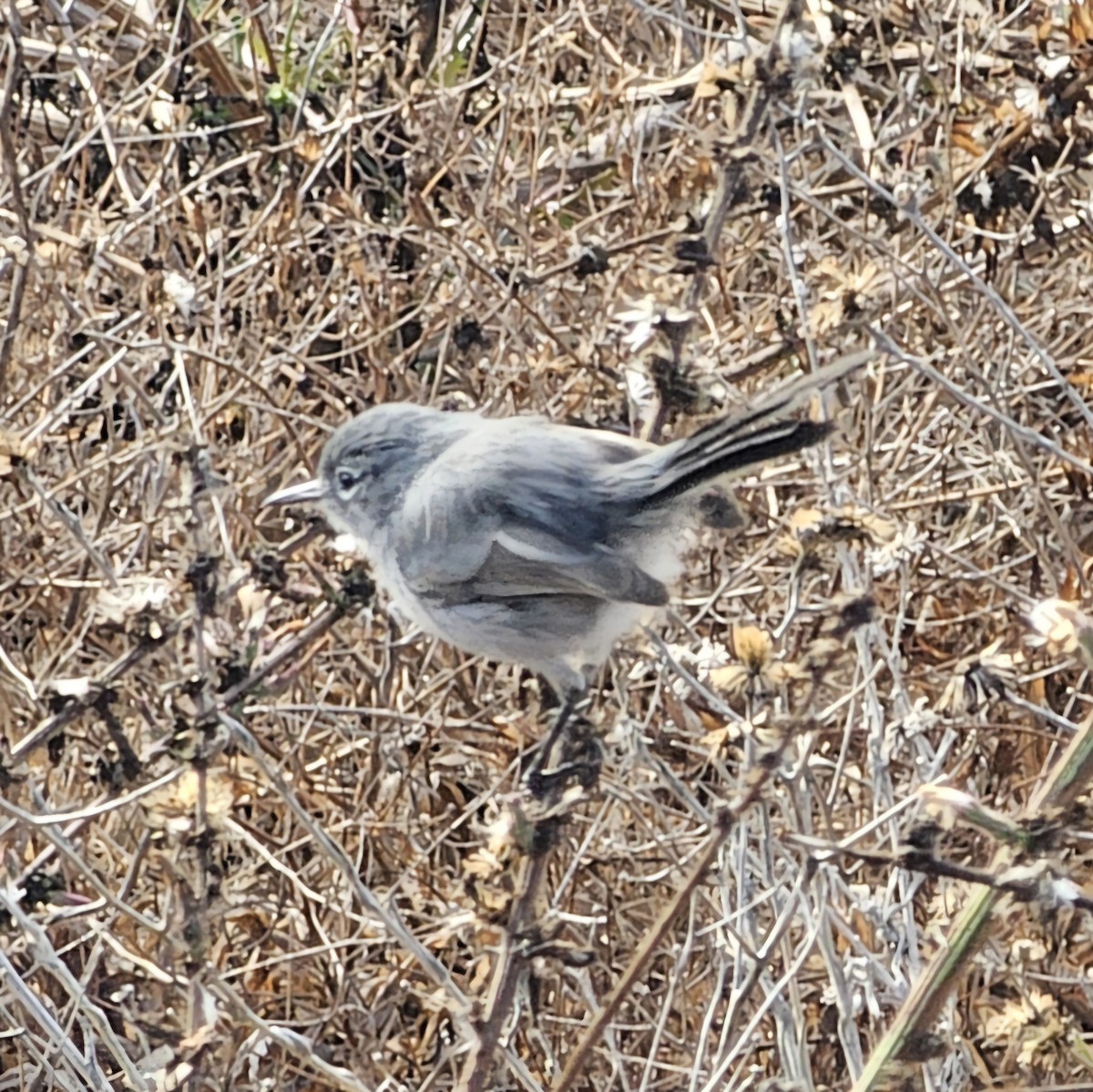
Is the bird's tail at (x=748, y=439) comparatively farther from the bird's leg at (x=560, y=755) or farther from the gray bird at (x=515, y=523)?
the bird's leg at (x=560, y=755)

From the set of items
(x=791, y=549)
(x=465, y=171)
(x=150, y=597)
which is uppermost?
(x=791, y=549)

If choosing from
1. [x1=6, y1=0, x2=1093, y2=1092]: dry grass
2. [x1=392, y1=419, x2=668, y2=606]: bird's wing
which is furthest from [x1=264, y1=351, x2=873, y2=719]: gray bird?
[x1=6, y1=0, x2=1093, y2=1092]: dry grass

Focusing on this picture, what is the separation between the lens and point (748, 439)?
2.63 meters

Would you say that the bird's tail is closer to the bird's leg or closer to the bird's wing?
the bird's wing

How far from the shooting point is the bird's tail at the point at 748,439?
7.80ft

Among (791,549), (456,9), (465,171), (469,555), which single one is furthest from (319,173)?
(791,549)

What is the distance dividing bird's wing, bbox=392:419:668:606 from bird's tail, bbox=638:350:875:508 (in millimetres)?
202

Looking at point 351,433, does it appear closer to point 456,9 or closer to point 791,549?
point 791,549

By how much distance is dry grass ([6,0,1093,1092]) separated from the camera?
3.74m

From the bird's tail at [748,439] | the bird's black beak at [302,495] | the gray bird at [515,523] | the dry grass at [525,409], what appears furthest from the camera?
the dry grass at [525,409]

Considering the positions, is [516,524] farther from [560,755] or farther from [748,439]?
[748,439]

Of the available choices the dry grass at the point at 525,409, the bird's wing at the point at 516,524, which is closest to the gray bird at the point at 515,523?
the bird's wing at the point at 516,524

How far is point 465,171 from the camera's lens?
513cm

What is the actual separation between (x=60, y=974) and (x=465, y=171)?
338cm
